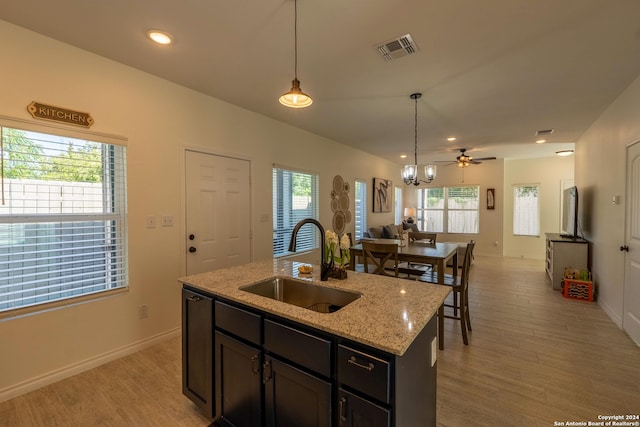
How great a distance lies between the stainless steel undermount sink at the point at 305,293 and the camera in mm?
1705

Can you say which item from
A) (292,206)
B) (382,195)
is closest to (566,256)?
(382,195)

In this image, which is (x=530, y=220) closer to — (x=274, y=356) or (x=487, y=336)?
(x=487, y=336)

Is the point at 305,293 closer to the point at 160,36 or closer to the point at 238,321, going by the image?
the point at 238,321

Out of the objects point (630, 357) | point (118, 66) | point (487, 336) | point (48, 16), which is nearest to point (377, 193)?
point (487, 336)

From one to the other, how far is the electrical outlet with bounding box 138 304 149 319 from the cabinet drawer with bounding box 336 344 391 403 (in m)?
2.41

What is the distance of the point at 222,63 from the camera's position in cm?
254

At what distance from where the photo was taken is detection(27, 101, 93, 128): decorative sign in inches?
82.8

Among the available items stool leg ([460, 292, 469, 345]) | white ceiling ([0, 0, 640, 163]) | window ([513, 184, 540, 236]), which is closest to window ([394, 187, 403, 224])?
window ([513, 184, 540, 236])

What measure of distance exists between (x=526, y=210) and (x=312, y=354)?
8.45 meters

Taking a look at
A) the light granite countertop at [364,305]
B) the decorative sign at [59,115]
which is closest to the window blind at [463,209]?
the light granite countertop at [364,305]

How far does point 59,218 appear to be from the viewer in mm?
2246

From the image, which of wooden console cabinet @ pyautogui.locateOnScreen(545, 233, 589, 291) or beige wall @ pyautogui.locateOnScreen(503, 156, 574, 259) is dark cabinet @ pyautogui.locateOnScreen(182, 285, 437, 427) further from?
beige wall @ pyautogui.locateOnScreen(503, 156, 574, 259)

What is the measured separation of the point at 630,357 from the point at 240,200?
423 cm

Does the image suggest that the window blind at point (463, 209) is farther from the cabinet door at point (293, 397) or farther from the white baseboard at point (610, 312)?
the cabinet door at point (293, 397)
